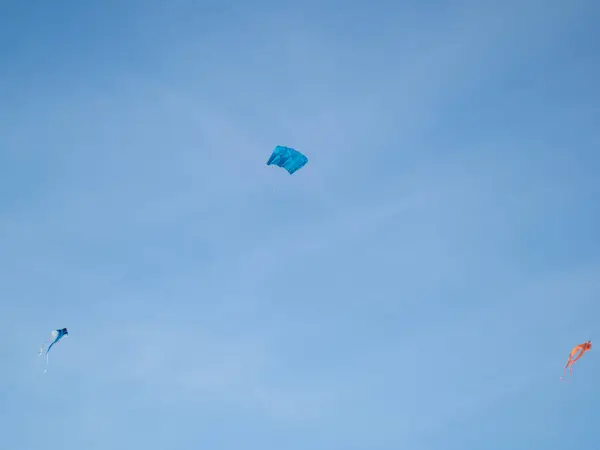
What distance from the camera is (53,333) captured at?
51.2 metres

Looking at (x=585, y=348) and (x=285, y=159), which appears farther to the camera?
(x=285, y=159)

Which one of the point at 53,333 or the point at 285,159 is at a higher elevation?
the point at 285,159

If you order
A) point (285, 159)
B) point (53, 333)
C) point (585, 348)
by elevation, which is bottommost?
point (585, 348)

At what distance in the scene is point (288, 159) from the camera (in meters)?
53.3

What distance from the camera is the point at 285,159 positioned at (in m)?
53.2

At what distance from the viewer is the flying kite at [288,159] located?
52.7 metres

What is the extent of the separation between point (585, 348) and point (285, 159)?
29068 millimetres

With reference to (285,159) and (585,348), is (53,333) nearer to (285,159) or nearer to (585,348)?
(285,159)

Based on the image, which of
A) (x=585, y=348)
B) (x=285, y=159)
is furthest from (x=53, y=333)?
(x=585, y=348)

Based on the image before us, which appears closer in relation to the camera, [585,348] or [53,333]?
[585,348]

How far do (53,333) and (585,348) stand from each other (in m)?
43.8

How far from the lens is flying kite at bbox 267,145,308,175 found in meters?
52.7

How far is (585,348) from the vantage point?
156 ft
